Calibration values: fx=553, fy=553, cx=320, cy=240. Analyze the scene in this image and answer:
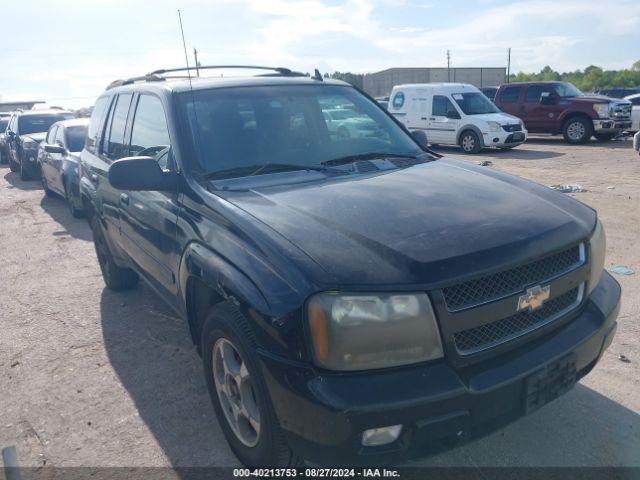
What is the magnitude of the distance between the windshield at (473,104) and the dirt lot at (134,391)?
997cm

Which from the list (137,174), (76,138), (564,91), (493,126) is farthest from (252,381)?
(564,91)

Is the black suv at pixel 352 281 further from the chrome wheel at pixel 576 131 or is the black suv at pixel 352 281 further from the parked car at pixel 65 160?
the chrome wheel at pixel 576 131

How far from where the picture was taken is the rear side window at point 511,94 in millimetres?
18188

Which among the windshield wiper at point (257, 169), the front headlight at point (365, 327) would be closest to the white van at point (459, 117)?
the windshield wiper at point (257, 169)

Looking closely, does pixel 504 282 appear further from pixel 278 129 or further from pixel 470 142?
pixel 470 142

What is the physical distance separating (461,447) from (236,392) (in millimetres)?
1112

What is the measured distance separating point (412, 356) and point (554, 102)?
A: 675 inches

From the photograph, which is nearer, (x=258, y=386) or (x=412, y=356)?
(x=412, y=356)

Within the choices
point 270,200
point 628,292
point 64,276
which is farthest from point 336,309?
point 64,276

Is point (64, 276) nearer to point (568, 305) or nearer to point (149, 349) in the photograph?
point (149, 349)

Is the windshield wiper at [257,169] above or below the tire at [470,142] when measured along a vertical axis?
above

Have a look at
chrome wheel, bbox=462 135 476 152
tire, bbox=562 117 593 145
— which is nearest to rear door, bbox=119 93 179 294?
chrome wheel, bbox=462 135 476 152

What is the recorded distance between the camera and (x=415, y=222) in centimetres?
249

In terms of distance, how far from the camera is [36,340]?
446cm
